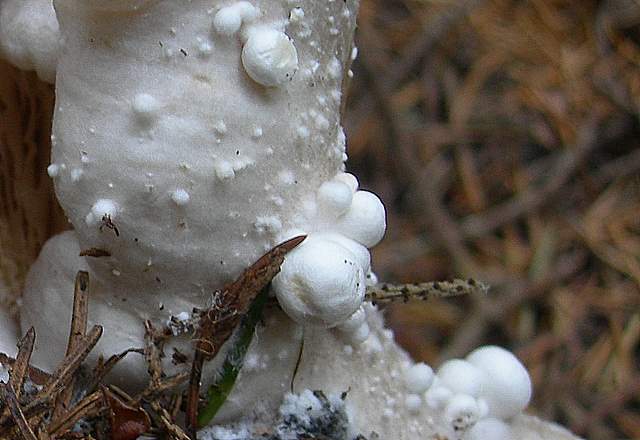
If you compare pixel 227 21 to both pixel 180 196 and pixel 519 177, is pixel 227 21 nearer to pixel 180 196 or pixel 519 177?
pixel 180 196

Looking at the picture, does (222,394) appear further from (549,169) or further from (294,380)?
(549,169)

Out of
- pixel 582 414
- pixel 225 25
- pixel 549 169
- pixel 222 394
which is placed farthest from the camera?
pixel 549 169

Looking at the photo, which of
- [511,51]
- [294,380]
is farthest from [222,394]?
[511,51]

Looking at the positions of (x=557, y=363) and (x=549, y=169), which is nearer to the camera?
(x=557, y=363)

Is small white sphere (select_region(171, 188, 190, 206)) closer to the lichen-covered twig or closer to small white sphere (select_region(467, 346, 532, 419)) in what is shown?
the lichen-covered twig

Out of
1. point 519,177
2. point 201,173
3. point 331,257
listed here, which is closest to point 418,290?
point 331,257

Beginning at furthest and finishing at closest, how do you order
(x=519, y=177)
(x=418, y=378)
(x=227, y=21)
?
(x=519, y=177) → (x=418, y=378) → (x=227, y=21)
